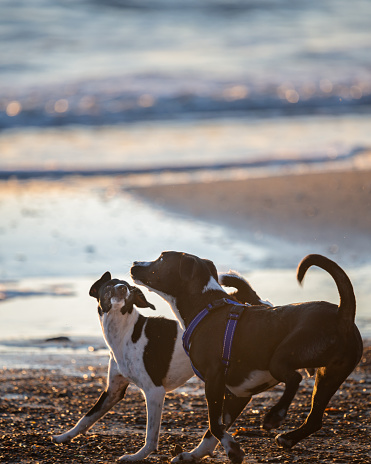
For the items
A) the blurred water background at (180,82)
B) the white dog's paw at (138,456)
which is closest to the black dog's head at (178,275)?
the white dog's paw at (138,456)

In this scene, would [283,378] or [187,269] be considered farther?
[187,269]

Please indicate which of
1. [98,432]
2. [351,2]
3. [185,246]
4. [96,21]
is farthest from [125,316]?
[351,2]

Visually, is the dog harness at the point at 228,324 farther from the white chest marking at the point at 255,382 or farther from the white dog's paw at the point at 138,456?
the white dog's paw at the point at 138,456

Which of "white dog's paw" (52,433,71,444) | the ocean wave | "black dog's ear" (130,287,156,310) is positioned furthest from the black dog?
the ocean wave

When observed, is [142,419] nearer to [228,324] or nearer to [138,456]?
[138,456]

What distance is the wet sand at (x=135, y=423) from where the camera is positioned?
5.50m

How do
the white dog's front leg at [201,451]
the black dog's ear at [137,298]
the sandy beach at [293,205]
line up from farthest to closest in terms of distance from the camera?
the sandy beach at [293,205] < the black dog's ear at [137,298] < the white dog's front leg at [201,451]

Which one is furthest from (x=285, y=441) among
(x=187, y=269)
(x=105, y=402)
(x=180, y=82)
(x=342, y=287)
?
(x=180, y=82)

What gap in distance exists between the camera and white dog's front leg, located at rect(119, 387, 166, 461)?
554 centimetres

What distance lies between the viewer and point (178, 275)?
18.3 ft

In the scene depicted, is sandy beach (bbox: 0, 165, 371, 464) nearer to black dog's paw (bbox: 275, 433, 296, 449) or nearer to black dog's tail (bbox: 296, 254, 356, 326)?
black dog's paw (bbox: 275, 433, 296, 449)

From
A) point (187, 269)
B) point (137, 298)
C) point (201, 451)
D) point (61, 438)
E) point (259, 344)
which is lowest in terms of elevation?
point (61, 438)

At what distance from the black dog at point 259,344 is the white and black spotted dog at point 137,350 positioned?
0.35 metres

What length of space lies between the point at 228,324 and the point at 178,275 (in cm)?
60
